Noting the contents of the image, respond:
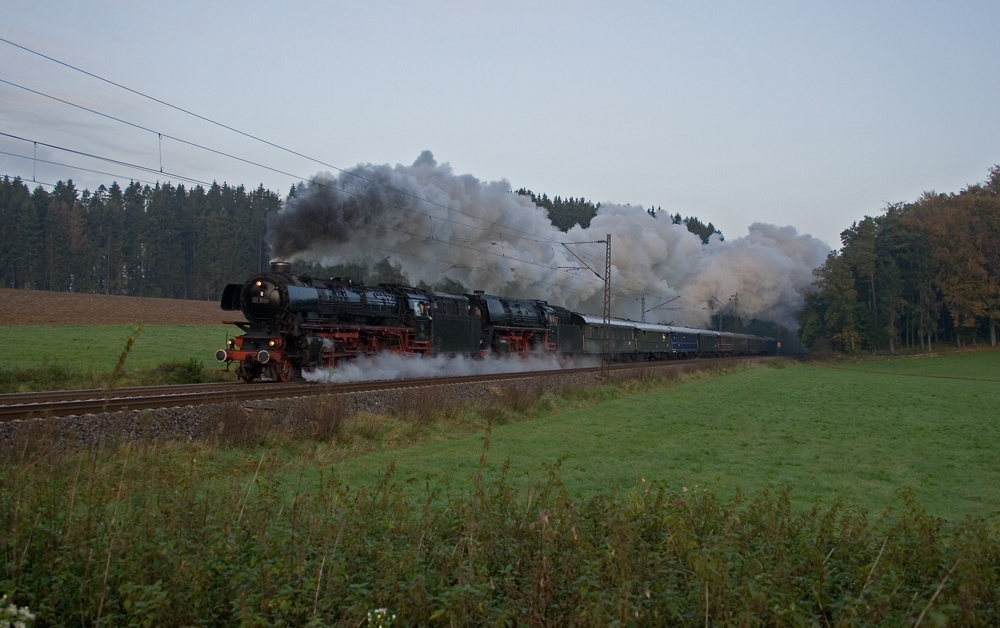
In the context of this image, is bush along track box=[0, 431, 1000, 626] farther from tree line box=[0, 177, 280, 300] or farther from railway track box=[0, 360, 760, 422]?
tree line box=[0, 177, 280, 300]

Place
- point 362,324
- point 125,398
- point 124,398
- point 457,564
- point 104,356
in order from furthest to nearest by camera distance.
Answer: point 104,356, point 362,324, point 124,398, point 125,398, point 457,564

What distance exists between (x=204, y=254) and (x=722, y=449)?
288 ft

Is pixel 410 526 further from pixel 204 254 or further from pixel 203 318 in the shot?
pixel 204 254

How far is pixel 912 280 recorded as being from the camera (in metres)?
81.8

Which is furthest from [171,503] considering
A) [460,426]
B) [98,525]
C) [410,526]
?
[460,426]

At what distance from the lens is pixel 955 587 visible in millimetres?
6059

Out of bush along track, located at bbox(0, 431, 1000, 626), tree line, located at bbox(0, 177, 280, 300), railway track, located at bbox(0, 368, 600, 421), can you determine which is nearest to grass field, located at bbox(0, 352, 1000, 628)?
bush along track, located at bbox(0, 431, 1000, 626)

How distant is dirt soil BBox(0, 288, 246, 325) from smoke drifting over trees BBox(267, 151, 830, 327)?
18252 mm

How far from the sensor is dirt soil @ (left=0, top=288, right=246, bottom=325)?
52.7 meters

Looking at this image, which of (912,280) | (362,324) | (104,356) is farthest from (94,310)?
(912,280)

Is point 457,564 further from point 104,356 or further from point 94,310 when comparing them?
point 94,310

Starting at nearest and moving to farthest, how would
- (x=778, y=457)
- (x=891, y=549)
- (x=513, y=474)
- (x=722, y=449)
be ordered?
(x=891, y=549)
(x=513, y=474)
(x=778, y=457)
(x=722, y=449)

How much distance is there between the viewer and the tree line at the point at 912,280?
77.9m

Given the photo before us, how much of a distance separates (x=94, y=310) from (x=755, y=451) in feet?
190
